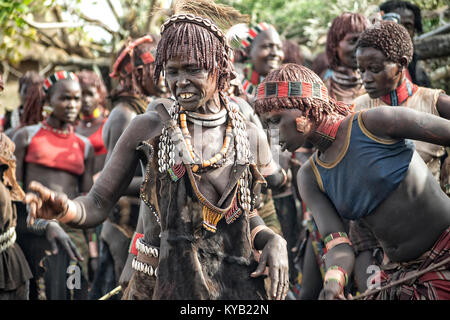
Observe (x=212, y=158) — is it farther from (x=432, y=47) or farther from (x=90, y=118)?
(x=90, y=118)

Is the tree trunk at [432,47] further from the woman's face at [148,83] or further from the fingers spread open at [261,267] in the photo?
the fingers spread open at [261,267]

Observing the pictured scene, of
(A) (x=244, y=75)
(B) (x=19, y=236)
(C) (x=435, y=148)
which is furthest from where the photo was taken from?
(A) (x=244, y=75)

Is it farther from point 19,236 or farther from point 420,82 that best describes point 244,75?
point 19,236

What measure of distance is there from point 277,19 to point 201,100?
39.4ft

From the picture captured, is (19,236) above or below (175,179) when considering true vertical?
below

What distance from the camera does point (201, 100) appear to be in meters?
3.84

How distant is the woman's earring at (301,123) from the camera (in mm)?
4086

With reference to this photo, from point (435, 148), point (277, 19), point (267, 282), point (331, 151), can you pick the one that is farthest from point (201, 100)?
point (277, 19)

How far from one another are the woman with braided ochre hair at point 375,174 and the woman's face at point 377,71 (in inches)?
39.1

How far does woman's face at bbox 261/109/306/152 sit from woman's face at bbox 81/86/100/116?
6156 mm

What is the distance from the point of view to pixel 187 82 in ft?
12.3

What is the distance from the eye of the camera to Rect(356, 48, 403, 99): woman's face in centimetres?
501

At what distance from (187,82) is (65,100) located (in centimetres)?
424

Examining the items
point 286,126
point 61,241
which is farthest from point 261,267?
point 61,241
